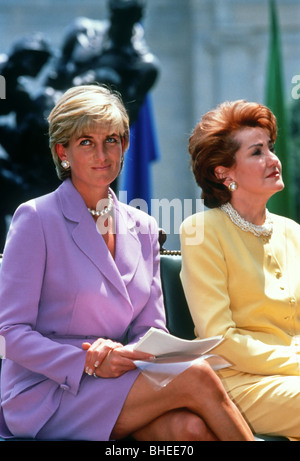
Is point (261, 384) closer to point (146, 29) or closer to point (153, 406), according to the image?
point (153, 406)

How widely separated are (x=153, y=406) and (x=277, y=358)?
0.47 metres

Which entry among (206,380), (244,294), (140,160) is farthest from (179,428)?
(140,160)

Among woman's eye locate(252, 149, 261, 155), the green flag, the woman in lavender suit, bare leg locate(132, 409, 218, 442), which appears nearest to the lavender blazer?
the woman in lavender suit

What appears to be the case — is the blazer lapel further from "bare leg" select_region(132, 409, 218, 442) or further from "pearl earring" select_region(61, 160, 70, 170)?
"bare leg" select_region(132, 409, 218, 442)

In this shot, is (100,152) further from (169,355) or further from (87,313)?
(169,355)

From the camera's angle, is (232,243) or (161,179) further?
(161,179)

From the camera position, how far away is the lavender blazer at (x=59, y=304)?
1.92m

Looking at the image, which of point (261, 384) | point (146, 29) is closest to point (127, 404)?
point (261, 384)

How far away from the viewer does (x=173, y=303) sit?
242 cm

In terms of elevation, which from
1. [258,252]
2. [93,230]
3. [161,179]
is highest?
[93,230]

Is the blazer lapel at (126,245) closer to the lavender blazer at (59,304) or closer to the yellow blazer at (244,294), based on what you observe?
the lavender blazer at (59,304)

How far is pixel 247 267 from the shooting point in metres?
2.27

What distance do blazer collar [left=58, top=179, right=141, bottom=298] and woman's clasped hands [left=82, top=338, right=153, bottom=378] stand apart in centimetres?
20

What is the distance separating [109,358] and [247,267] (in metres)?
0.58
